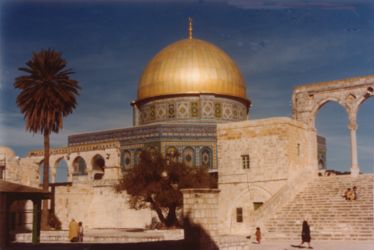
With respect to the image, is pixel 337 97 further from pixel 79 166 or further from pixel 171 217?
pixel 79 166

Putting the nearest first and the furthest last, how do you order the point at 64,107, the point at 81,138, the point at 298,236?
the point at 298,236
the point at 64,107
the point at 81,138

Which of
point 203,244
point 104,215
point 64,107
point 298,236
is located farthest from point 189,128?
point 203,244

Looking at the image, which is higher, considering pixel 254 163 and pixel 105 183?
pixel 254 163

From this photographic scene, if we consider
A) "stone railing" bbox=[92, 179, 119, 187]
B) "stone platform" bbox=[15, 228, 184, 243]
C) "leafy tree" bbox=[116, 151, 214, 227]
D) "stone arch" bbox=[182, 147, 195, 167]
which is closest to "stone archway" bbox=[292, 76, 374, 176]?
"leafy tree" bbox=[116, 151, 214, 227]

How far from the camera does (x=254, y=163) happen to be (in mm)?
26844

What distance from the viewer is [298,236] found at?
21391 millimetres

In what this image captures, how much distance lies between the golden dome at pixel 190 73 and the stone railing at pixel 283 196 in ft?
52.4

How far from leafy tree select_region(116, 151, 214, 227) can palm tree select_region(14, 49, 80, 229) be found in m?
4.45

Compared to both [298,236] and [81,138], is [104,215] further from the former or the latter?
[298,236]

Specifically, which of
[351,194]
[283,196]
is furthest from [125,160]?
[351,194]

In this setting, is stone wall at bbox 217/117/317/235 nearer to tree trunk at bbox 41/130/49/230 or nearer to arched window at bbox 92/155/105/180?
tree trunk at bbox 41/130/49/230

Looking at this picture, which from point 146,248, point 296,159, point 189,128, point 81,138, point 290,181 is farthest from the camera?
point 81,138

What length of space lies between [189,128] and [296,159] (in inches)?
503

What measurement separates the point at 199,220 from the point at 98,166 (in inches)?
1140
